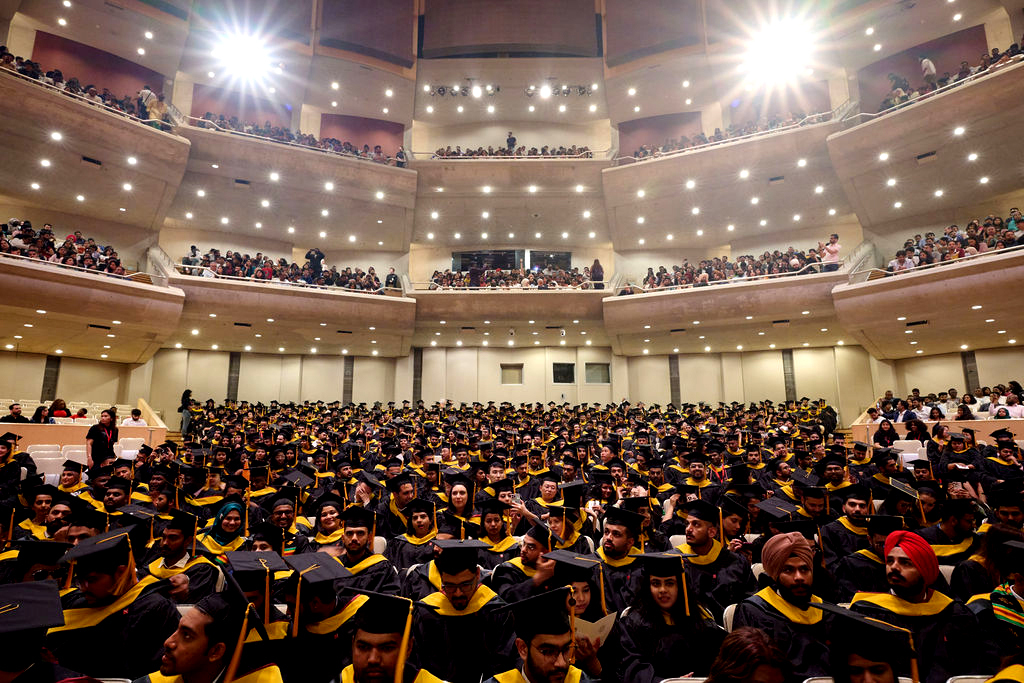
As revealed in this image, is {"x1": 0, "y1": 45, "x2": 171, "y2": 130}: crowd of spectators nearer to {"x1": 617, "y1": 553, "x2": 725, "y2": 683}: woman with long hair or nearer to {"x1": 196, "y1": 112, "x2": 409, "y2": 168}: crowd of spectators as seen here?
{"x1": 196, "y1": 112, "x2": 409, "y2": 168}: crowd of spectators

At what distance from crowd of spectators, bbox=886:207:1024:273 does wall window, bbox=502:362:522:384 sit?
14116 millimetres

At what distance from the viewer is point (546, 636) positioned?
2.34m

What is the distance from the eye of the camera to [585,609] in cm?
304

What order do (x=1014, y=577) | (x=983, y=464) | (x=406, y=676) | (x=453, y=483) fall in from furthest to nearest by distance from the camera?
(x=983, y=464)
(x=453, y=483)
(x=1014, y=577)
(x=406, y=676)

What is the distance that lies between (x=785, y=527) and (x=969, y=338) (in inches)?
707

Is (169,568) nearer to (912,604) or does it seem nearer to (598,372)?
(912,604)

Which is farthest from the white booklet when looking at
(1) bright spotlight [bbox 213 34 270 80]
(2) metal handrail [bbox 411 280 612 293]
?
(1) bright spotlight [bbox 213 34 270 80]

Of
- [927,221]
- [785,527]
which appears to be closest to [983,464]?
[785,527]

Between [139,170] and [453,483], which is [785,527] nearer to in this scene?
[453,483]

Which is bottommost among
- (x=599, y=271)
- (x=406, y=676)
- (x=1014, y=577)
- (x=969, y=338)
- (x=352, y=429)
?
(x=406, y=676)

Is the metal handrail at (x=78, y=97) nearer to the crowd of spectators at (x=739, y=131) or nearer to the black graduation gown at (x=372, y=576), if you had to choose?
the crowd of spectators at (x=739, y=131)

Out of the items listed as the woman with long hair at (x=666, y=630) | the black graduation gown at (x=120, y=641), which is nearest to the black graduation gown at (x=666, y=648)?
the woman with long hair at (x=666, y=630)

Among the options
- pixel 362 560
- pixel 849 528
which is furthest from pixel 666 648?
pixel 849 528

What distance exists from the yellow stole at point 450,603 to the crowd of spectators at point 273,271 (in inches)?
681
